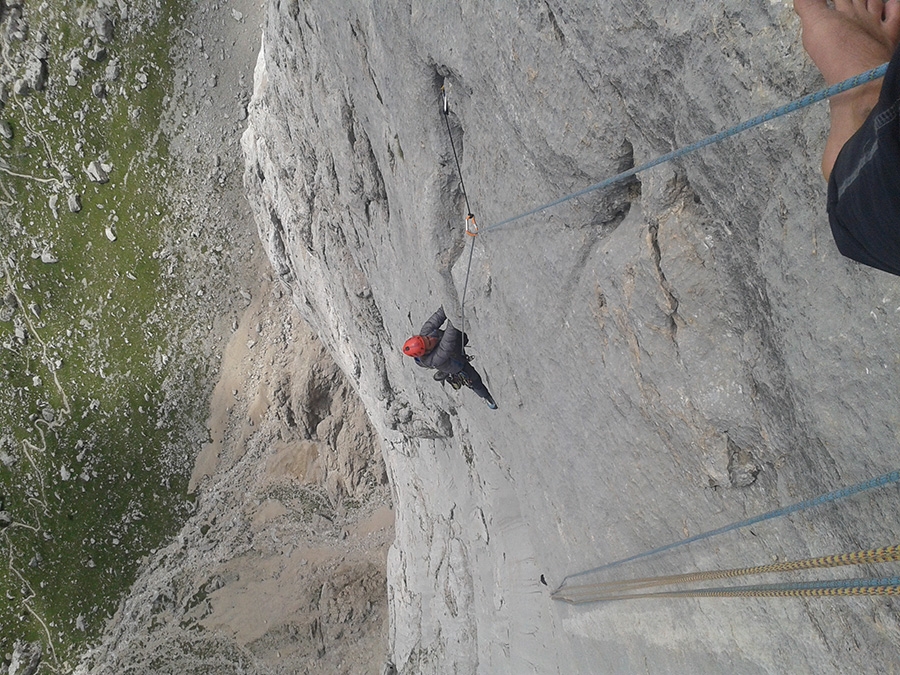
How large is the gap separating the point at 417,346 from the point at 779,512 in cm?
442

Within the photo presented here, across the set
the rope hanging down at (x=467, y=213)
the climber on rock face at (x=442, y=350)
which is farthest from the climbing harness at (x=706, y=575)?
the rope hanging down at (x=467, y=213)

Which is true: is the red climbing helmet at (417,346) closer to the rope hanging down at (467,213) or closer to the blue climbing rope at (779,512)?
the rope hanging down at (467,213)

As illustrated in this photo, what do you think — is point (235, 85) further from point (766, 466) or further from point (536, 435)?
point (766, 466)

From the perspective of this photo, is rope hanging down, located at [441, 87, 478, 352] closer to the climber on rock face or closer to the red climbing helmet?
the climber on rock face

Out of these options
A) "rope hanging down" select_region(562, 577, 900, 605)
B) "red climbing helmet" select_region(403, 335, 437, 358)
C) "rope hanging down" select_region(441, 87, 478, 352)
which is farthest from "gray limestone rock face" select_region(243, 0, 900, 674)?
"red climbing helmet" select_region(403, 335, 437, 358)

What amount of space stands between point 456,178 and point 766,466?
4.12 m

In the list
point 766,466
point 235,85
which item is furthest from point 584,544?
point 235,85

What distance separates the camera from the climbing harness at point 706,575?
2.28m

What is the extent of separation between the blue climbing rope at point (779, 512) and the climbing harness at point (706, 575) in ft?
0.53

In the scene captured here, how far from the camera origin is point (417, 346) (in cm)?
667

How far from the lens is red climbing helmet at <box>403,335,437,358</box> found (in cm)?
666

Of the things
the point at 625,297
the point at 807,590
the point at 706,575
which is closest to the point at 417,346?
the point at 625,297

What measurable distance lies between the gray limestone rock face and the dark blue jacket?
0.23 meters

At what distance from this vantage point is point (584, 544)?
239 inches
